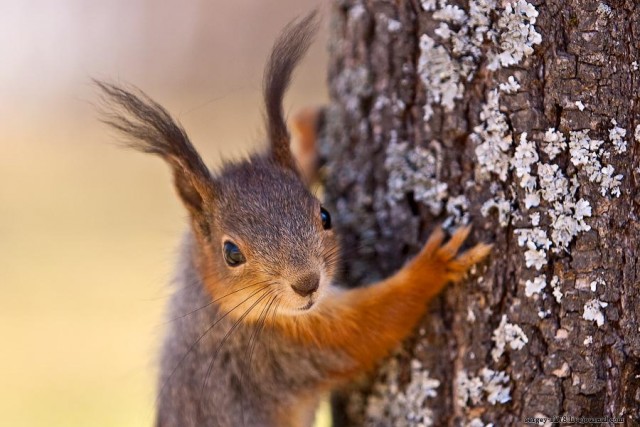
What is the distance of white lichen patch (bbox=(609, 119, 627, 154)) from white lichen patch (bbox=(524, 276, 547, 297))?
42 cm

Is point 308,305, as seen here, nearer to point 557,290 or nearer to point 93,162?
point 557,290

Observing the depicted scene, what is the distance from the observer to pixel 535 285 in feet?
7.37

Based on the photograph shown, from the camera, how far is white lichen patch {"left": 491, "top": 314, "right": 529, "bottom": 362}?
228 cm

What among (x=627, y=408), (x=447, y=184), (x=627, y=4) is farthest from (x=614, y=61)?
(x=627, y=408)

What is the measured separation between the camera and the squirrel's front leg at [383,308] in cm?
245

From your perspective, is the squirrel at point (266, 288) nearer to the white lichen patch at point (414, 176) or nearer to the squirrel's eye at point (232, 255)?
the squirrel's eye at point (232, 255)

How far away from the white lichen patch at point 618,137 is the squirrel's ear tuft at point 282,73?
0.98m

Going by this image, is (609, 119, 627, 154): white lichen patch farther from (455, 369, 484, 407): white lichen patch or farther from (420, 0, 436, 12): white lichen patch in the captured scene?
(455, 369, 484, 407): white lichen patch

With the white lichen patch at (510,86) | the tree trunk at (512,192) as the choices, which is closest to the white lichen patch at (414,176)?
the tree trunk at (512,192)

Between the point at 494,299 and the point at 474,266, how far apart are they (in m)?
0.12

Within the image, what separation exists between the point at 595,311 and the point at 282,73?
123cm

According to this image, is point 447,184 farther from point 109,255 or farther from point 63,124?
point 63,124

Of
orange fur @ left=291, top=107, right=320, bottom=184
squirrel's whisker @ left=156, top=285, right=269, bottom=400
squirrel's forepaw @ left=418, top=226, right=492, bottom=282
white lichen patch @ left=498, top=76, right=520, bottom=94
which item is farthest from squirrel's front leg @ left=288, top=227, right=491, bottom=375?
orange fur @ left=291, top=107, right=320, bottom=184

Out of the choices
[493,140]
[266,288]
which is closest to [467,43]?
[493,140]
